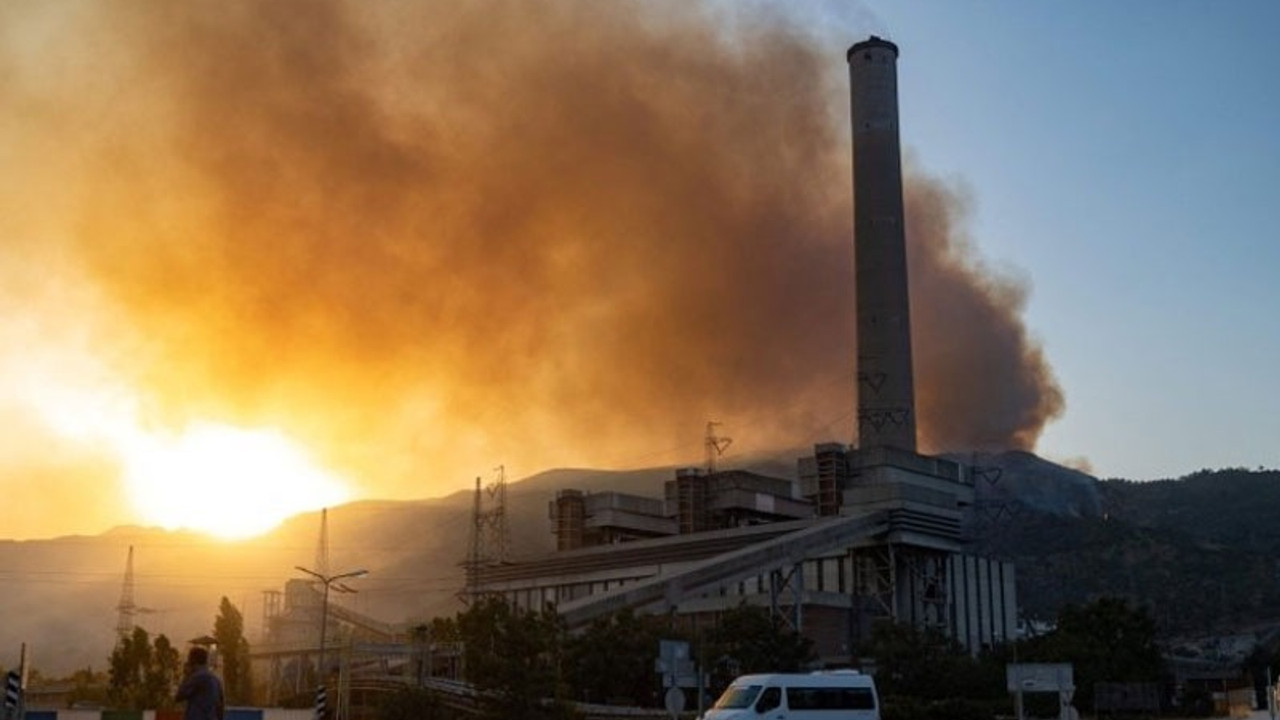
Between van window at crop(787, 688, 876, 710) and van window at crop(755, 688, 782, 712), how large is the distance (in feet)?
1.38

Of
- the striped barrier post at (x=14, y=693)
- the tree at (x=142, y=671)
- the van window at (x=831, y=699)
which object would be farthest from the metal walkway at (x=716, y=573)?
the striped barrier post at (x=14, y=693)

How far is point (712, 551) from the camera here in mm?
133625

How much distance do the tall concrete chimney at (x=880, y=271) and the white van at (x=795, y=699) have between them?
87.8 meters

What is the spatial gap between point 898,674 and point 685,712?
59.3ft

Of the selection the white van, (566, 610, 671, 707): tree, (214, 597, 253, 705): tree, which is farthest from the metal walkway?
the white van

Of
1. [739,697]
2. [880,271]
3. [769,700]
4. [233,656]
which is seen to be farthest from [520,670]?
[880,271]

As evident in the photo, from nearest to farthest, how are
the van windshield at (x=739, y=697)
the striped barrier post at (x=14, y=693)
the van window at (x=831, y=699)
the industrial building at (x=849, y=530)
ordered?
the striped barrier post at (x=14, y=693)
the van windshield at (x=739, y=697)
the van window at (x=831, y=699)
the industrial building at (x=849, y=530)

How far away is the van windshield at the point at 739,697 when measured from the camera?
4566 cm

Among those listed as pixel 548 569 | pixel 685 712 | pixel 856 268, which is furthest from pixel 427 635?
pixel 856 268

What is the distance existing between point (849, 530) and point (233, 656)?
180ft

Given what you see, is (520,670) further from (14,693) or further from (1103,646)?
(1103,646)

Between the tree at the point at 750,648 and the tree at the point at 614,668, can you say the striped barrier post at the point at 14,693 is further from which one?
the tree at the point at 750,648

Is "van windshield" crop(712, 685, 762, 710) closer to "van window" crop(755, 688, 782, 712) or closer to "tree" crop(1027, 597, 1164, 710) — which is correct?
"van window" crop(755, 688, 782, 712)

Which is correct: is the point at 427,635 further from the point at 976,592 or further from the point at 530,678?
the point at 976,592
